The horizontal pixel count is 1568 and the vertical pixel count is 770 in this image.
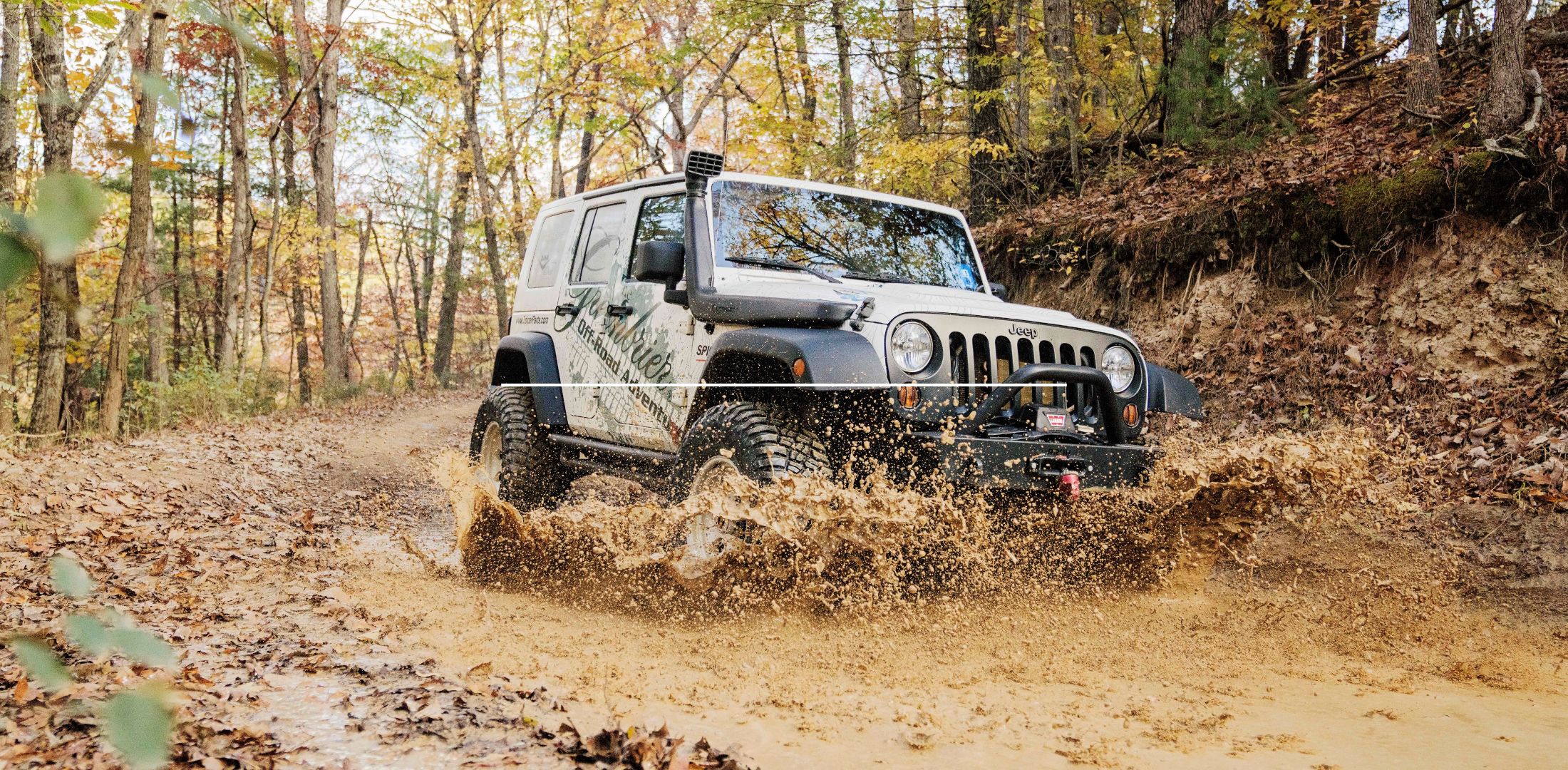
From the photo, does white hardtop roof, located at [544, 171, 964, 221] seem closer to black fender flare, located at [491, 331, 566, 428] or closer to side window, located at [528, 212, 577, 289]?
side window, located at [528, 212, 577, 289]

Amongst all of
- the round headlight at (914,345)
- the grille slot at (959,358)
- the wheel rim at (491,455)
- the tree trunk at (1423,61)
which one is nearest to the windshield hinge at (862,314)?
the round headlight at (914,345)

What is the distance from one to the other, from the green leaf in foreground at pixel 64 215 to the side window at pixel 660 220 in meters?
4.83

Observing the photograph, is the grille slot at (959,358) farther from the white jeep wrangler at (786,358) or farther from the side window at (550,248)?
the side window at (550,248)

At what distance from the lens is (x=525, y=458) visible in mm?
6652

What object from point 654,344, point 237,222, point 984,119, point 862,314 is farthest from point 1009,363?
point 237,222

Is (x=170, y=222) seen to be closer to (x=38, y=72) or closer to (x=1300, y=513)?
(x=38, y=72)

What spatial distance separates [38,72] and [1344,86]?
12488 millimetres

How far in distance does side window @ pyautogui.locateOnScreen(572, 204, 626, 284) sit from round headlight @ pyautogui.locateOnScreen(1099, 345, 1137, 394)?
285 cm

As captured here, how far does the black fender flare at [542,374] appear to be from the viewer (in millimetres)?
6605

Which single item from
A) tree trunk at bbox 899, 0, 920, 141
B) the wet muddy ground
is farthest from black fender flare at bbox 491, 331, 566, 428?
tree trunk at bbox 899, 0, 920, 141

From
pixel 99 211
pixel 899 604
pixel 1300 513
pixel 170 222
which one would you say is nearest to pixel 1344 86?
pixel 1300 513

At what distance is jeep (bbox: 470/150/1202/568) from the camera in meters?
4.33

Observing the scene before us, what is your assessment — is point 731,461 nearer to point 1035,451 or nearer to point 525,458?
point 1035,451

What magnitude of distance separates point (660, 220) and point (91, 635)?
208 inches
